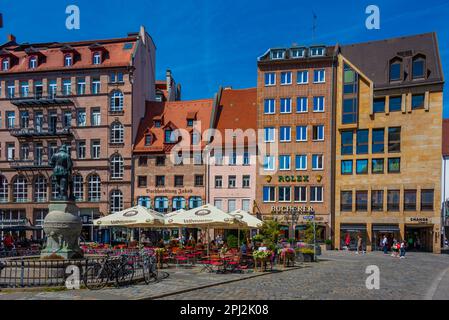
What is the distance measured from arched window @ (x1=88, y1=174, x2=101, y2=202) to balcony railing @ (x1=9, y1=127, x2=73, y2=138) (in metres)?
5.26

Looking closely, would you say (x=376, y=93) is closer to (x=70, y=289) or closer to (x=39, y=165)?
(x=39, y=165)

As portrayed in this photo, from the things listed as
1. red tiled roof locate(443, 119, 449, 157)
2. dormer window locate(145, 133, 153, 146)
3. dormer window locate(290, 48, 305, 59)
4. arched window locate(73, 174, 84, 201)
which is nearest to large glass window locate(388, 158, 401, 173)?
dormer window locate(290, 48, 305, 59)

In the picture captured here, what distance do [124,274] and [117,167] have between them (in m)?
36.4

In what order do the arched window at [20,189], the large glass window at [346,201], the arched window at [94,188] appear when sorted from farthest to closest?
the arched window at [20,189], the arched window at [94,188], the large glass window at [346,201]

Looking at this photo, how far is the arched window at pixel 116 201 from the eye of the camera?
2034 inches

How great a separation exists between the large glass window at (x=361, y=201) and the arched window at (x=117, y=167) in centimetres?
2357

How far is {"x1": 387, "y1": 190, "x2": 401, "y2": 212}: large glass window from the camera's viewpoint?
46.7 meters

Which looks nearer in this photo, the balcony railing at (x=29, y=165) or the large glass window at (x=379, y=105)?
the large glass window at (x=379, y=105)

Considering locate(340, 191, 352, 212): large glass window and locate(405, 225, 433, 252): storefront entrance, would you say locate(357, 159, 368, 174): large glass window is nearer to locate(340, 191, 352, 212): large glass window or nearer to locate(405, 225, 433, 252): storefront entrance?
locate(340, 191, 352, 212): large glass window

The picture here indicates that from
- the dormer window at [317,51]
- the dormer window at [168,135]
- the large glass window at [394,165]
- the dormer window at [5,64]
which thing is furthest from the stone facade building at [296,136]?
the dormer window at [5,64]

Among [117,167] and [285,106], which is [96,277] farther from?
[285,106]

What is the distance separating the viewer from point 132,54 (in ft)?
173

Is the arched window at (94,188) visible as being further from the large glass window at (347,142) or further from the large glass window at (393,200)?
the large glass window at (393,200)

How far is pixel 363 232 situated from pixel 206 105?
69.5ft
